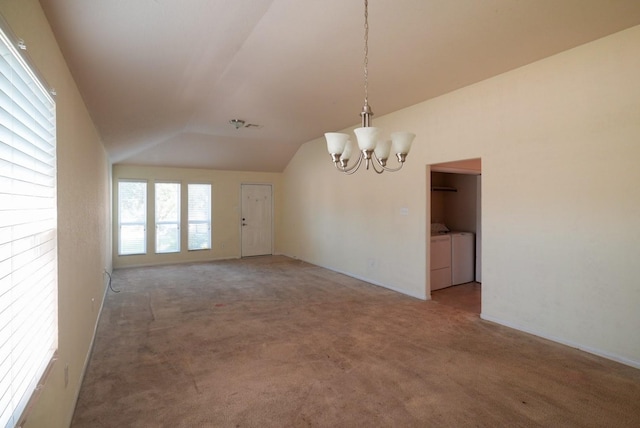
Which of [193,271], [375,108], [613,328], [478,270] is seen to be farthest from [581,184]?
[193,271]

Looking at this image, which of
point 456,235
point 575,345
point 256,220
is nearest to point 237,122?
point 256,220

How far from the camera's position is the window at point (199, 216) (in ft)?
26.4

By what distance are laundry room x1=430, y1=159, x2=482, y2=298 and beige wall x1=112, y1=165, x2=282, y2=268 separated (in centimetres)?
432

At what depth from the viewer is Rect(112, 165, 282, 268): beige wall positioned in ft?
24.0

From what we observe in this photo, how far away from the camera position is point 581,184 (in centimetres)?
310

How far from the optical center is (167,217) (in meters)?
7.73

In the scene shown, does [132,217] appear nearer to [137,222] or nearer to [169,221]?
[137,222]

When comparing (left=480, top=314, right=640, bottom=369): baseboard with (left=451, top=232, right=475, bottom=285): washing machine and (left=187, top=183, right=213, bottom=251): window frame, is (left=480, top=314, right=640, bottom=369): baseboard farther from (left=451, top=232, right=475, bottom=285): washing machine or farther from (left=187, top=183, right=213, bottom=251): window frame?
(left=187, top=183, right=213, bottom=251): window frame

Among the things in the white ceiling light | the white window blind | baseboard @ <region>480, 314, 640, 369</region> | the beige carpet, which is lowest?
the beige carpet

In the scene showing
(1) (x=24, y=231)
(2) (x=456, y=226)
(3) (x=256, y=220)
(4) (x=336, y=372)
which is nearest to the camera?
(1) (x=24, y=231)

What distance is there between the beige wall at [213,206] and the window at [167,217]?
11cm

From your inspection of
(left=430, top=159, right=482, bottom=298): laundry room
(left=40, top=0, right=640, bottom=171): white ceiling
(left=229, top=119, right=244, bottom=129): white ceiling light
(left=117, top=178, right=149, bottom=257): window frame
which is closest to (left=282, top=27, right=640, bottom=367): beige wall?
(left=40, top=0, right=640, bottom=171): white ceiling

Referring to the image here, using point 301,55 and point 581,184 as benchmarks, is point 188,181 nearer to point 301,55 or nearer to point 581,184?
point 301,55

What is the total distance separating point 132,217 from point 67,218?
227 inches
